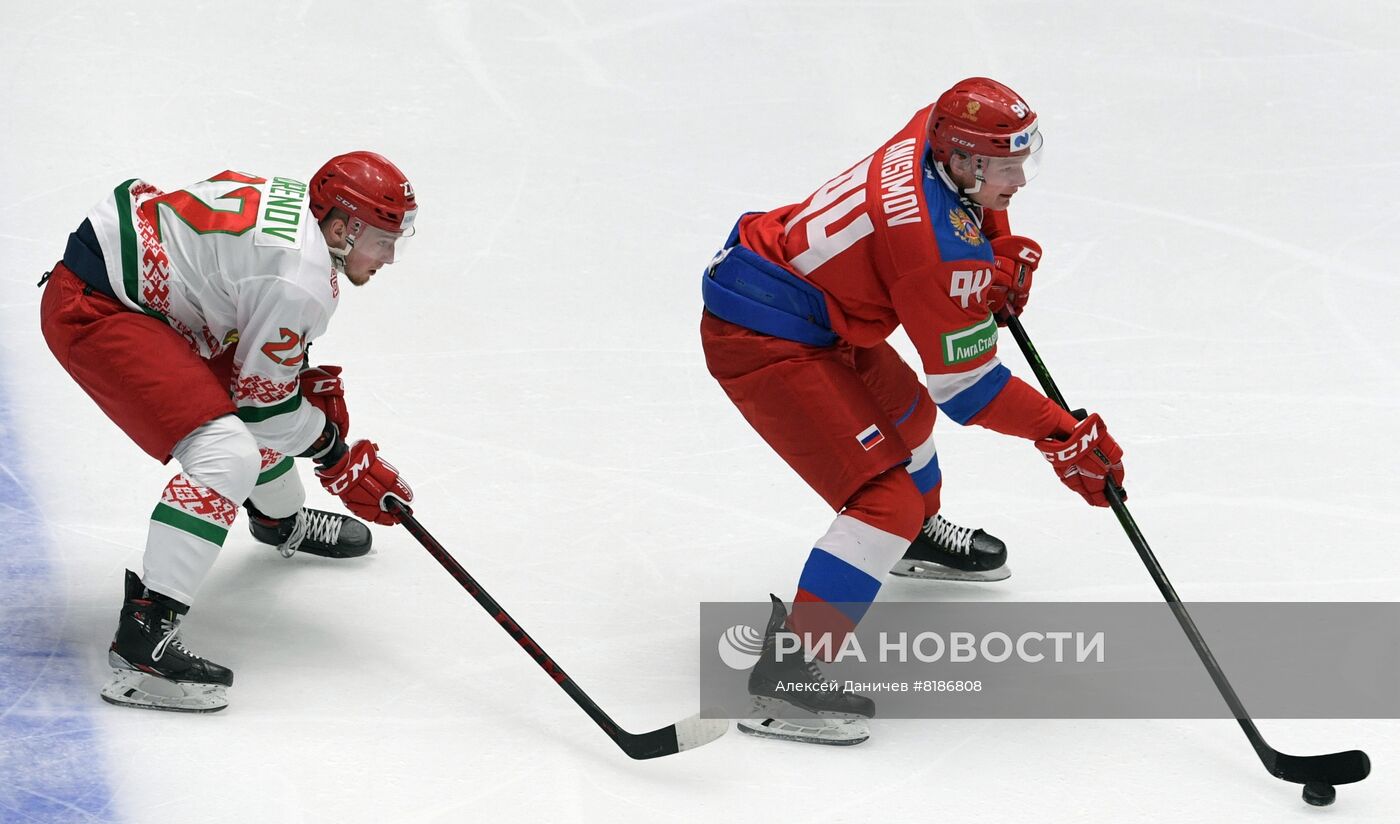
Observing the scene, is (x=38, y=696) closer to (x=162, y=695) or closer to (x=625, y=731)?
(x=162, y=695)

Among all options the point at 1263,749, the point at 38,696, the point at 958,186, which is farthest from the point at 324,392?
the point at 1263,749

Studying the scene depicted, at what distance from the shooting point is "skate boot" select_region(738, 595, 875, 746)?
3301 millimetres

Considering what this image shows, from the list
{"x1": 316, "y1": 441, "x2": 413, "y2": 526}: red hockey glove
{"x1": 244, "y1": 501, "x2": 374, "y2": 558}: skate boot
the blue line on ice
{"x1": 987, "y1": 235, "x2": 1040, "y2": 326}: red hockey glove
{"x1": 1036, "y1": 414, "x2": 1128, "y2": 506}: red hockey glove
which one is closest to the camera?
the blue line on ice

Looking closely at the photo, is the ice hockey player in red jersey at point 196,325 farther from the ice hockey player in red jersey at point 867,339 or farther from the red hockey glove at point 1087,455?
the red hockey glove at point 1087,455

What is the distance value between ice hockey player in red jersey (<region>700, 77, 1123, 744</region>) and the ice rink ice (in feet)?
1.03

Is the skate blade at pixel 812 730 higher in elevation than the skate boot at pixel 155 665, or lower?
lower

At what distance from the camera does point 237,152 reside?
19.0 ft

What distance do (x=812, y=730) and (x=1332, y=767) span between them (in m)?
0.96

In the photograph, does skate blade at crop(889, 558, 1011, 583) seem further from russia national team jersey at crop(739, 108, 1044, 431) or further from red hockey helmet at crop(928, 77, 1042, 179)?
red hockey helmet at crop(928, 77, 1042, 179)

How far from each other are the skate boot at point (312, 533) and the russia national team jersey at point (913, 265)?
1.26m

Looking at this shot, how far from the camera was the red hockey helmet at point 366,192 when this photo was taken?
3.32m

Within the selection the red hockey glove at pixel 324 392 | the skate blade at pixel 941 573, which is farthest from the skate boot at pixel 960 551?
the red hockey glove at pixel 324 392

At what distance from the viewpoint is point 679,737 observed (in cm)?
317

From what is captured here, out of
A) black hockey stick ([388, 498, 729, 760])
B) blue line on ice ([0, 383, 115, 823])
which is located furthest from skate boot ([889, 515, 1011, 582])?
blue line on ice ([0, 383, 115, 823])
